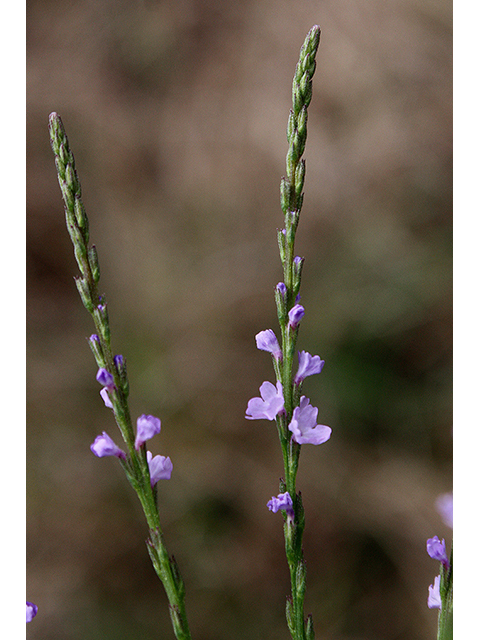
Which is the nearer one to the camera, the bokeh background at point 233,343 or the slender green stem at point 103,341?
the slender green stem at point 103,341

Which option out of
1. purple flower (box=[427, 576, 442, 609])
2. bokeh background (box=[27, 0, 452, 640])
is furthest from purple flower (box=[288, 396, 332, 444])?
bokeh background (box=[27, 0, 452, 640])

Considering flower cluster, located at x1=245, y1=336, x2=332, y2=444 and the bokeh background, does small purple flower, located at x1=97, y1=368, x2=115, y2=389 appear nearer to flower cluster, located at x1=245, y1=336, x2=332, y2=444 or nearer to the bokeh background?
flower cluster, located at x1=245, y1=336, x2=332, y2=444

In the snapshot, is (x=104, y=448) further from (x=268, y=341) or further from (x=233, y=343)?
(x=233, y=343)

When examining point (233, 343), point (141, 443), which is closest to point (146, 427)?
point (141, 443)

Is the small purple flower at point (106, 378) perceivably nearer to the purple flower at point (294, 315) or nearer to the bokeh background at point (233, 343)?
the purple flower at point (294, 315)

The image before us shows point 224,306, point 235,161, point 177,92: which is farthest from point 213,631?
point 177,92

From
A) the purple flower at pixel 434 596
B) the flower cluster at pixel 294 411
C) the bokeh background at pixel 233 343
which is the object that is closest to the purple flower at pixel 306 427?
the flower cluster at pixel 294 411
